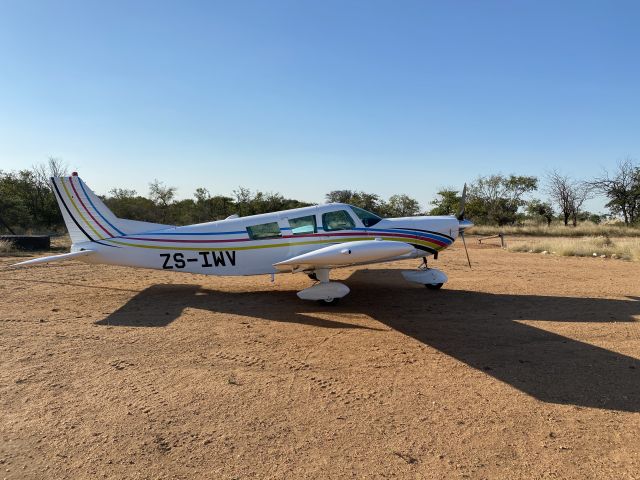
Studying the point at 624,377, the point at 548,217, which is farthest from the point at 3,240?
the point at 548,217

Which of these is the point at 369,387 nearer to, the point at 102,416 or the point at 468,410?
the point at 468,410

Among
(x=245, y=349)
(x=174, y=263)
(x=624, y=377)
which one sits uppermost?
(x=174, y=263)

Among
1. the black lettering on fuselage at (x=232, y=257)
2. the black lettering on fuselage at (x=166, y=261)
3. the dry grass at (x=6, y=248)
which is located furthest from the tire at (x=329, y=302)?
the dry grass at (x=6, y=248)

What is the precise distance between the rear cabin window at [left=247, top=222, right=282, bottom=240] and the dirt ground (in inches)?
57.2

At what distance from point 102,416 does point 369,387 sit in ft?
8.65

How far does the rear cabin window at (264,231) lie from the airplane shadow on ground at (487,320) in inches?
55.2

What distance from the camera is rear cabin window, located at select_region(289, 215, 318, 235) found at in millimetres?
8820

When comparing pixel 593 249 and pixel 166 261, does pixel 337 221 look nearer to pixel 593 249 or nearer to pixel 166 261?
pixel 166 261

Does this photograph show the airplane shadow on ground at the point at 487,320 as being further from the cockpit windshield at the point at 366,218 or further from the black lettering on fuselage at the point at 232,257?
the cockpit windshield at the point at 366,218

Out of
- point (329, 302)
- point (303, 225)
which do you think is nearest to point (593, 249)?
point (329, 302)

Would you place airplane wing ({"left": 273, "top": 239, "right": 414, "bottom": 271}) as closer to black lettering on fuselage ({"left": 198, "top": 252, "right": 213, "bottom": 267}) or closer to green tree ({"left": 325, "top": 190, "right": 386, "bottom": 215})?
black lettering on fuselage ({"left": 198, "top": 252, "right": 213, "bottom": 267})

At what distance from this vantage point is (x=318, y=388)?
4285 millimetres

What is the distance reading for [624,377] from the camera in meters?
4.51

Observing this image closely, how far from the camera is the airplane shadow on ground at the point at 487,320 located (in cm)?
438
